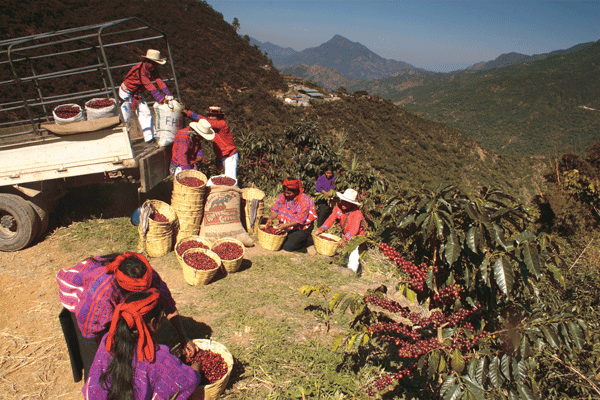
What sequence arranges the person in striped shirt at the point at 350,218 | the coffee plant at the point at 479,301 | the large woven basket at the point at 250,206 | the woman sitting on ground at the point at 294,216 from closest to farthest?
1. the coffee plant at the point at 479,301
2. the person in striped shirt at the point at 350,218
3. the woman sitting on ground at the point at 294,216
4. the large woven basket at the point at 250,206

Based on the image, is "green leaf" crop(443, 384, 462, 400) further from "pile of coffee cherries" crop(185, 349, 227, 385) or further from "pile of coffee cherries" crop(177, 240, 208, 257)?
"pile of coffee cherries" crop(177, 240, 208, 257)

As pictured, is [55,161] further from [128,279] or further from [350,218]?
[350,218]

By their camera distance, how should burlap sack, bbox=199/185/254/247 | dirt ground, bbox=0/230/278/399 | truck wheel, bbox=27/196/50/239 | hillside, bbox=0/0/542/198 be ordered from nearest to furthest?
1. dirt ground, bbox=0/230/278/399
2. truck wheel, bbox=27/196/50/239
3. burlap sack, bbox=199/185/254/247
4. hillside, bbox=0/0/542/198

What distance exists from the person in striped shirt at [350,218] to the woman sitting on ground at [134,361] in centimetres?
337

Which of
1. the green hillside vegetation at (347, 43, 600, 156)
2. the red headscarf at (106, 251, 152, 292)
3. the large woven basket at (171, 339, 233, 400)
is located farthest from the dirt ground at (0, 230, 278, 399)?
the green hillside vegetation at (347, 43, 600, 156)

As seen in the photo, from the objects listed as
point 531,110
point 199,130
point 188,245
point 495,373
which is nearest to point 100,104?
point 199,130

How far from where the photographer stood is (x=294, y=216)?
228 inches

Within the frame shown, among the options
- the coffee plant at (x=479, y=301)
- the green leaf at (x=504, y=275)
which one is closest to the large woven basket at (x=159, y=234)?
the coffee plant at (x=479, y=301)

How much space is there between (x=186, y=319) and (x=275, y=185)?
17.4ft

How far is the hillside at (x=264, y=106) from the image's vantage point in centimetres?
2503

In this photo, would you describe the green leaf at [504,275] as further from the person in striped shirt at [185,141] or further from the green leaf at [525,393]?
the person in striped shirt at [185,141]

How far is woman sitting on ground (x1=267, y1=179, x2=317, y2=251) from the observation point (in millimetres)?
5738

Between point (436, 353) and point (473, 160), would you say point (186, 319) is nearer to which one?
point (436, 353)

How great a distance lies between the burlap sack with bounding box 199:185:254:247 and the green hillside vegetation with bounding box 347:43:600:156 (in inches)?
2690
